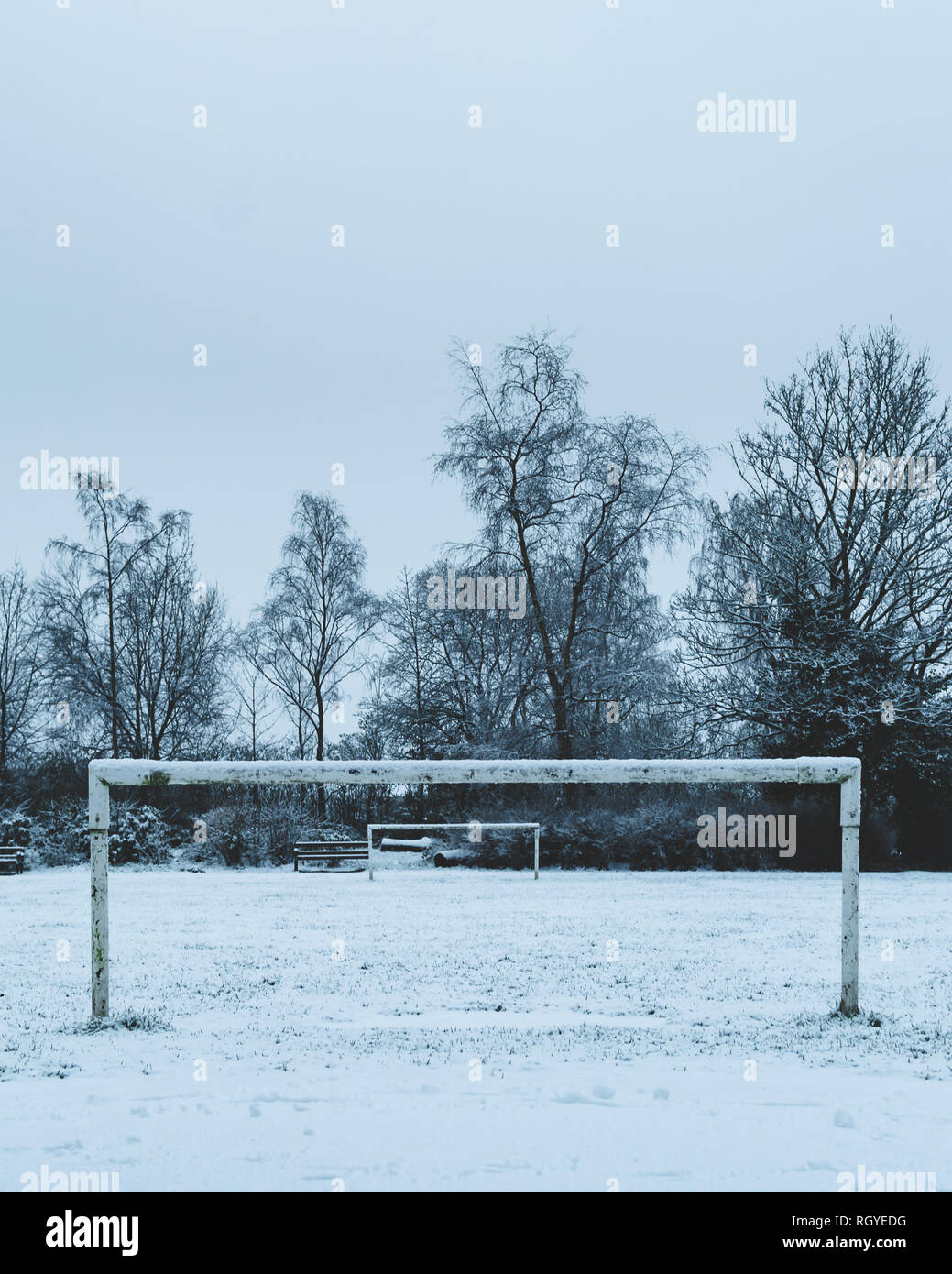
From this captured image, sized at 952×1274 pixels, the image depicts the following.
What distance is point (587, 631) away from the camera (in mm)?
27203

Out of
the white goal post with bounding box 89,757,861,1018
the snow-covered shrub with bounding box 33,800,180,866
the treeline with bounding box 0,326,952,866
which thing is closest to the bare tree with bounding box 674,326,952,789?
the treeline with bounding box 0,326,952,866

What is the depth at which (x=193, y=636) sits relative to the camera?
32469 millimetres

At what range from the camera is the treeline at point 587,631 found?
2334 cm

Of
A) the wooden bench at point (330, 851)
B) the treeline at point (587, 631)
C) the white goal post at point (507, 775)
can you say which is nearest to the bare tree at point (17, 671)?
the treeline at point (587, 631)

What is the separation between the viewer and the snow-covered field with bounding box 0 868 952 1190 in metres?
3.68

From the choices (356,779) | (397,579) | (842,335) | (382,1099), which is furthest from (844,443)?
(382,1099)

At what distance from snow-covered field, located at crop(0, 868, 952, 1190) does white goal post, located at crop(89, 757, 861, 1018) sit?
645 mm

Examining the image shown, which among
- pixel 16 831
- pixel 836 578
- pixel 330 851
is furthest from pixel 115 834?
pixel 836 578

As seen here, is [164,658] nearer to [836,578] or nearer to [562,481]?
[562,481]

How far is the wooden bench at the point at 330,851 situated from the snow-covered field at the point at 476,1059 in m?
11.2

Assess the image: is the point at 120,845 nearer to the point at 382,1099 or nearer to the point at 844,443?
the point at 844,443

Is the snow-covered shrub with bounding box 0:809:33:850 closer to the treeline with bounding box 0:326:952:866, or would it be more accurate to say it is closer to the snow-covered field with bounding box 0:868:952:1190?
the treeline with bounding box 0:326:952:866

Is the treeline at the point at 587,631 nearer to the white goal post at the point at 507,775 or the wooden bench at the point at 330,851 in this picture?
the wooden bench at the point at 330,851

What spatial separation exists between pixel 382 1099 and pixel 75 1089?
1323 mm
